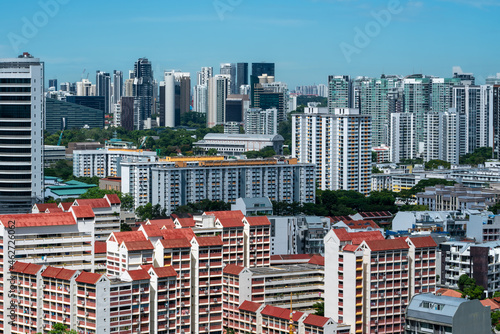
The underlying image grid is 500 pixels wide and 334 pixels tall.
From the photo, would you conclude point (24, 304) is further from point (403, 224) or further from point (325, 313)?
point (403, 224)

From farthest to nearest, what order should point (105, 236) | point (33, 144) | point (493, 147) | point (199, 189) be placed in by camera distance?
1. point (493, 147)
2. point (199, 189)
3. point (33, 144)
4. point (105, 236)

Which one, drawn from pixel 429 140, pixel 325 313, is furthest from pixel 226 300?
pixel 429 140

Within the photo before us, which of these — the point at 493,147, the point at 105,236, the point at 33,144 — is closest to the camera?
the point at 105,236

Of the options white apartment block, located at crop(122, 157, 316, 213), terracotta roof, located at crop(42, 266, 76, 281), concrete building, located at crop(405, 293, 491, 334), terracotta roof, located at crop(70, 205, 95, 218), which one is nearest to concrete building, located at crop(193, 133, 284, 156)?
white apartment block, located at crop(122, 157, 316, 213)

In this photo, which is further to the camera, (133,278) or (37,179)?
(37,179)

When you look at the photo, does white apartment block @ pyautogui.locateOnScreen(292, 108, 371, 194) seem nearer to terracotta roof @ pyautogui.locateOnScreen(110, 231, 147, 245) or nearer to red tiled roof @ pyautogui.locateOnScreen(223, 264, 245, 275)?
red tiled roof @ pyautogui.locateOnScreen(223, 264, 245, 275)

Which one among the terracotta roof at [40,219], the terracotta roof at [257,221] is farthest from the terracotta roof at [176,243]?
the terracotta roof at [257,221]

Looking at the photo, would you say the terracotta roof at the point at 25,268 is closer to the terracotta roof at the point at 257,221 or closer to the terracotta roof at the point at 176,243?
the terracotta roof at the point at 176,243
